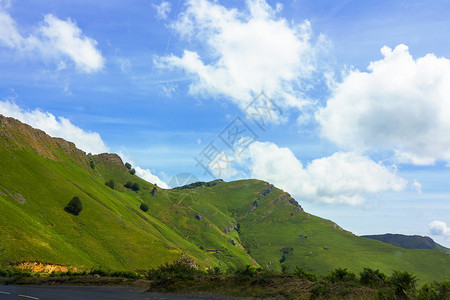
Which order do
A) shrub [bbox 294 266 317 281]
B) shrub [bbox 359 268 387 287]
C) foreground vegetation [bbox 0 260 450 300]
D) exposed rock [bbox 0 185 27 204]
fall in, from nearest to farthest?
1. foreground vegetation [bbox 0 260 450 300]
2. shrub [bbox 359 268 387 287]
3. shrub [bbox 294 266 317 281]
4. exposed rock [bbox 0 185 27 204]

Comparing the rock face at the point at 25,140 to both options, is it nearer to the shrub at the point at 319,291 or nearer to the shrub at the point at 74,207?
the shrub at the point at 74,207

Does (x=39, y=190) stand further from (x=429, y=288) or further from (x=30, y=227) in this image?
(x=429, y=288)

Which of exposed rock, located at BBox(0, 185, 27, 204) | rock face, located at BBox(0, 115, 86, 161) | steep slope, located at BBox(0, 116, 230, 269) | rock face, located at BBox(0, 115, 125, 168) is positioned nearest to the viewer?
steep slope, located at BBox(0, 116, 230, 269)

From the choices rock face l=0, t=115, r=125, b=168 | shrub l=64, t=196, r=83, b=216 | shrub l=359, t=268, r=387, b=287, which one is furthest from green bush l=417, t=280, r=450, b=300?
rock face l=0, t=115, r=125, b=168

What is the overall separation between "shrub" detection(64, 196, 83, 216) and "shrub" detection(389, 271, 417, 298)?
103813 millimetres

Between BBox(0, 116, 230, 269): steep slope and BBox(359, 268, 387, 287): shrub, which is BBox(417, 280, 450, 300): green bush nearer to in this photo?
BBox(359, 268, 387, 287): shrub

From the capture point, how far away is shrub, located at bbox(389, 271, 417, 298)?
13.8 m

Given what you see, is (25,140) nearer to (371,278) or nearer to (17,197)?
(17,197)

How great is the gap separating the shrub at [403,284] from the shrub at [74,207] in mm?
103813

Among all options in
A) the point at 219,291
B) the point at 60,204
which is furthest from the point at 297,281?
the point at 60,204

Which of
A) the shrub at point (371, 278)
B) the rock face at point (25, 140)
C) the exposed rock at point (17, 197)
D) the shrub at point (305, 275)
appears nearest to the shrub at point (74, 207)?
the exposed rock at point (17, 197)

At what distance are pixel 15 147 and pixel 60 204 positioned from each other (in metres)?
33.7

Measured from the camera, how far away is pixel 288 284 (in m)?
19.4

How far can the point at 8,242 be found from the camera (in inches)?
2322
